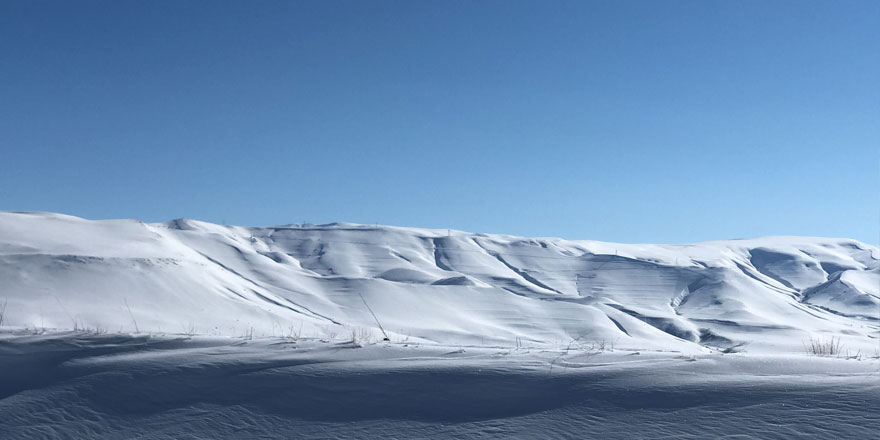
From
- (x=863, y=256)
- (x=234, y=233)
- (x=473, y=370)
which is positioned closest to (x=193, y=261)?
(x=234, y=233)

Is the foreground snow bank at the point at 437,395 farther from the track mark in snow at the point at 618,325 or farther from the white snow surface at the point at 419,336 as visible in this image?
the track mark in snow at the point at 618,325

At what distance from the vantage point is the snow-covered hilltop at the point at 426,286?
15.8 meters

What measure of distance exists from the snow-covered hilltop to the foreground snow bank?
234cm

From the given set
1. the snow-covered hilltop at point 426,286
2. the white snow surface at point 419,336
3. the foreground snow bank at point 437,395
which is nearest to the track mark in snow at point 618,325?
the snow-covered hilltop at point 426,286

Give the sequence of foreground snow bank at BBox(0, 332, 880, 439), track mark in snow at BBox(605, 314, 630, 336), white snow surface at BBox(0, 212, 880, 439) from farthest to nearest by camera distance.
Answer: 1. track mark in snow at BBox(605, 314, 630, 336)
2. white snow surface at BBox(0, 212, 880, 439)
3. foreground snow bank at BBox(0, 332, 880, 439)

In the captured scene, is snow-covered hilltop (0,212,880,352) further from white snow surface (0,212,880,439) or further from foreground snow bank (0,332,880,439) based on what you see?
foreground snow bank (0,332,880,439)

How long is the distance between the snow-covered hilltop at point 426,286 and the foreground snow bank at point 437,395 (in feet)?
7.69

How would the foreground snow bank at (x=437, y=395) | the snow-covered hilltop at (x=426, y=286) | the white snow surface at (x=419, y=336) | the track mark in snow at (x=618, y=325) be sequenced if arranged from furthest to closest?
1. the track mark in snow at (x=618, y=325)
2. the snow-covered hilltop at (x=426, y=286)
3. the white snow surface at (x=419, y=336)
4. the foreground snow bank at (x=437, y=395)

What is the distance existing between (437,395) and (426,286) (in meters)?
21.6

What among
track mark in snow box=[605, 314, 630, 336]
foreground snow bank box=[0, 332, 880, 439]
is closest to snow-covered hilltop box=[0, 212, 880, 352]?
track mark in snow box=[605, 314, 630, 336]

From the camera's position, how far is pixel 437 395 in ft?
12.1

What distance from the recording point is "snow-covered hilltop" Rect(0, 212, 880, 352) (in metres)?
15.8

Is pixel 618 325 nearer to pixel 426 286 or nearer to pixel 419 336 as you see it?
pixel 426 286

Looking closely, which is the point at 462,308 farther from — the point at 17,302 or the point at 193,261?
the point at 17,302
